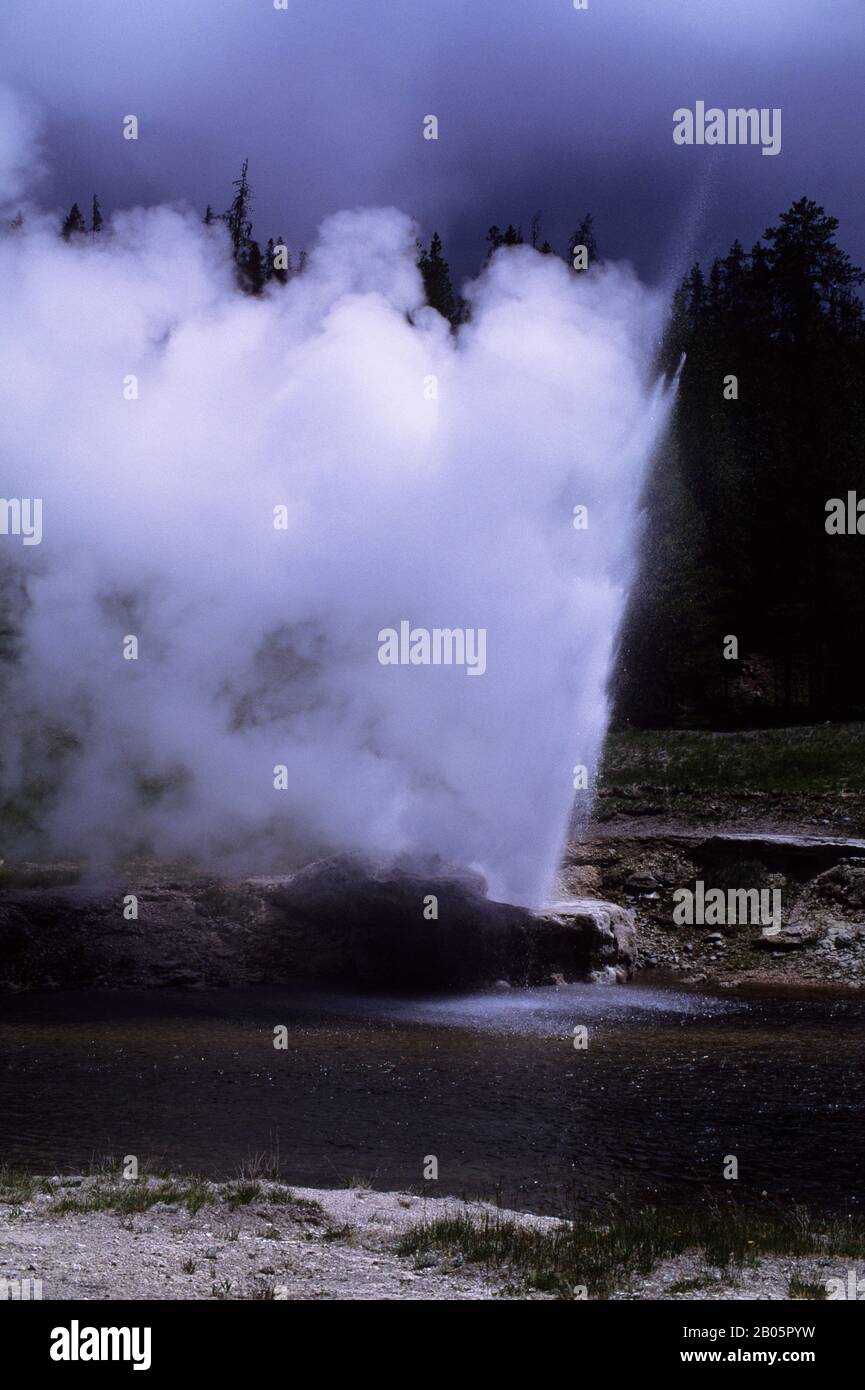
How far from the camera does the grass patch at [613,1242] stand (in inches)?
360

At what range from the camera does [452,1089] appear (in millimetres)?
15453

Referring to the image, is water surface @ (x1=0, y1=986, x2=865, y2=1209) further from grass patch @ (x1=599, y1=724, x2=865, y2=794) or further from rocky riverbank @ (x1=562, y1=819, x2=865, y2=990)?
grass patch @ (x1=599, y1=724, x2=865, y2=794)

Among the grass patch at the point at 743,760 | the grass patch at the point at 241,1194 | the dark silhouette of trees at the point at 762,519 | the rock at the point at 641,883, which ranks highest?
the dark silhouette of trees at the point at 762,519

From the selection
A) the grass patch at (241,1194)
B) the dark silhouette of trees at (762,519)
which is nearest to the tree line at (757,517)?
the dark silhouette of trees at (762,519)

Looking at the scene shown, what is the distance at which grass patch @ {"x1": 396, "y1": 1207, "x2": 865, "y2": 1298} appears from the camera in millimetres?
9133

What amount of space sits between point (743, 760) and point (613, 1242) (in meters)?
33.5

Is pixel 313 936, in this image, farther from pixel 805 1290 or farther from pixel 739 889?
pixel 805 1290

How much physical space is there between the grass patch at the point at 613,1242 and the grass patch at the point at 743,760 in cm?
2894

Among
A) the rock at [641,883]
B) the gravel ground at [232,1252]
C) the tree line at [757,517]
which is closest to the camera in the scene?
the gravel ground at [232,1252]

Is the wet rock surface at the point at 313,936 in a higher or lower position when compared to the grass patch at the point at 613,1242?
higher

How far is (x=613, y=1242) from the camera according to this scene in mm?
9914

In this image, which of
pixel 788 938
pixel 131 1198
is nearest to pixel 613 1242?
pixel 131 1198

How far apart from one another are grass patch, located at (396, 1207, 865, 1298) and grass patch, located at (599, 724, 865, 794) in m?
28.9

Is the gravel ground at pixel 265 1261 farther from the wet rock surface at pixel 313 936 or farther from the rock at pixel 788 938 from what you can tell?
the rock at pixel 788 938
